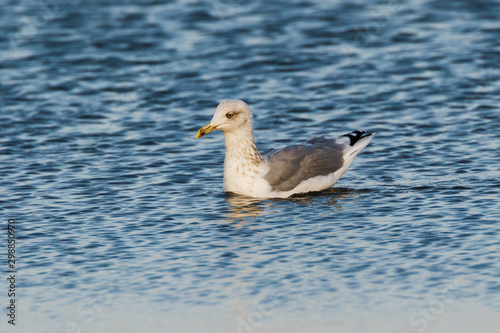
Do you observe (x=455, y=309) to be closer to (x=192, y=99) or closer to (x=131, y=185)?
(x=131, y=185)

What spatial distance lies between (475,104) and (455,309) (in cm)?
1006

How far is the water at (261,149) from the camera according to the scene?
1086 centimetres

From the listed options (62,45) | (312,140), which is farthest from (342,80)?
(62,45)

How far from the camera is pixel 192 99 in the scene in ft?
68.7

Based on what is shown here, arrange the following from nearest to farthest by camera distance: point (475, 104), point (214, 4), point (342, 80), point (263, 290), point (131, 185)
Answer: point (263, 290)
point (131, 185)
point (475, 104)
point (342, 80)
point (214, 4)

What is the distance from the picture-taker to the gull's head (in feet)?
49.7

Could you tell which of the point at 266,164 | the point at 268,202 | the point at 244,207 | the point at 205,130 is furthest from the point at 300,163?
the point at 205,130

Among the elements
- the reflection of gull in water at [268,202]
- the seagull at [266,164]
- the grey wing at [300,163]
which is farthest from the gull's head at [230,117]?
the reflection of gull in water at [268,202]

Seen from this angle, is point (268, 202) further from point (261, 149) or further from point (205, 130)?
point (261, 149)


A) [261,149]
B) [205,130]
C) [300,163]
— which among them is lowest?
[261,149]

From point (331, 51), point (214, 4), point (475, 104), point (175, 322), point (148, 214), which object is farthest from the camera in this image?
point (214, 4)

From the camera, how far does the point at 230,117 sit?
15.3m

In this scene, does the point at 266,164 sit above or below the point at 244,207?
above

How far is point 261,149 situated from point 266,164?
100 inches
